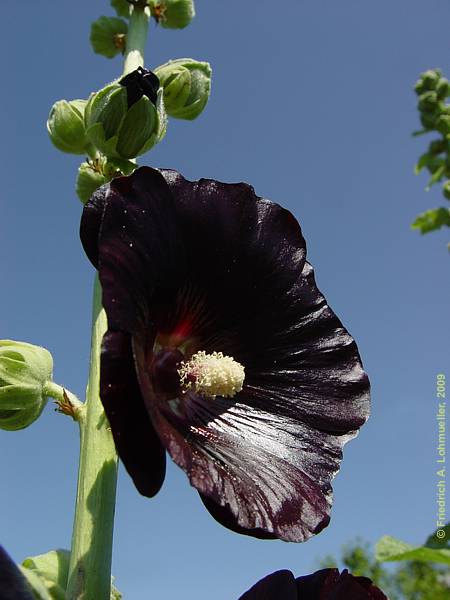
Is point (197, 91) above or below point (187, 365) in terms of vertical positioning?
above

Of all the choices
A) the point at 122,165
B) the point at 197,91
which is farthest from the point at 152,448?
the point at 197,91

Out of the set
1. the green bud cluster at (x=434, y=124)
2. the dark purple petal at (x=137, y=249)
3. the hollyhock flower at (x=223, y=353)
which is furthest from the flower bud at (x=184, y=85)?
the green bud cluster at (x=434, y=124)

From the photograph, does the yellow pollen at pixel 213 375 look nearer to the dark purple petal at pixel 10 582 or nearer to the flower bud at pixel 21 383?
the flower bud at pixel 21 383

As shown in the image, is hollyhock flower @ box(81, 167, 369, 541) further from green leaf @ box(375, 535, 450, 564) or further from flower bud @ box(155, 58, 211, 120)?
flower bud @ box(155, 58, 211, 120)

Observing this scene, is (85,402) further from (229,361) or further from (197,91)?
(197,91)

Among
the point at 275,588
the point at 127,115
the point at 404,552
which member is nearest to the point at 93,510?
the point at 275,588

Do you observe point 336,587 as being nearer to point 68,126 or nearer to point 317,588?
point 317,588

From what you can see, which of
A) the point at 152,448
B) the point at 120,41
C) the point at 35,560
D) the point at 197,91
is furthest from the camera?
the point at 120,41
